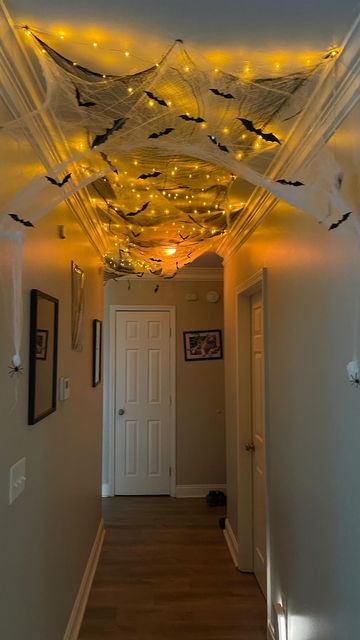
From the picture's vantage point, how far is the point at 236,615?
2570 millimetres

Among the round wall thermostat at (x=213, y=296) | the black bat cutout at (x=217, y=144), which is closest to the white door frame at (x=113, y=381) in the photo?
the round wall thermostat at (x=213, y=296)

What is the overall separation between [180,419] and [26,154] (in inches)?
149

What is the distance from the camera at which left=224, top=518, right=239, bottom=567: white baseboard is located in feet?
10.4

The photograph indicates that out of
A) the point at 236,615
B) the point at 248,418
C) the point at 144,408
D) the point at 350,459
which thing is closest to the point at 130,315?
the point at 144,408

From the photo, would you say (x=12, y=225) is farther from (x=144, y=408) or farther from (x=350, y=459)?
(x=144, y=408)

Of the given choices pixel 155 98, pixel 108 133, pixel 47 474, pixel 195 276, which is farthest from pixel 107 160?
pixel 195 276

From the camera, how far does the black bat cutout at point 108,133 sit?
1.34 metres

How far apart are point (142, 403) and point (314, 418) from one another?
3408 millimetres

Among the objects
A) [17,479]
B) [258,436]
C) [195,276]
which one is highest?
[195,276]

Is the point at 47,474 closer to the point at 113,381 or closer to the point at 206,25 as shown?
the point at 206,25

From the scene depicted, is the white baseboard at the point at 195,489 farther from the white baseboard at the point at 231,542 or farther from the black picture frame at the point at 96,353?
the black picture frame at the point at 96,353

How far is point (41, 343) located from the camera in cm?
169

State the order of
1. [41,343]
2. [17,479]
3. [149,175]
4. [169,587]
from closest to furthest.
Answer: [17,479], [41,343], [149,175], [169,587]

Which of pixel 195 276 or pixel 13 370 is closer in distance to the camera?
pixel 13 370
